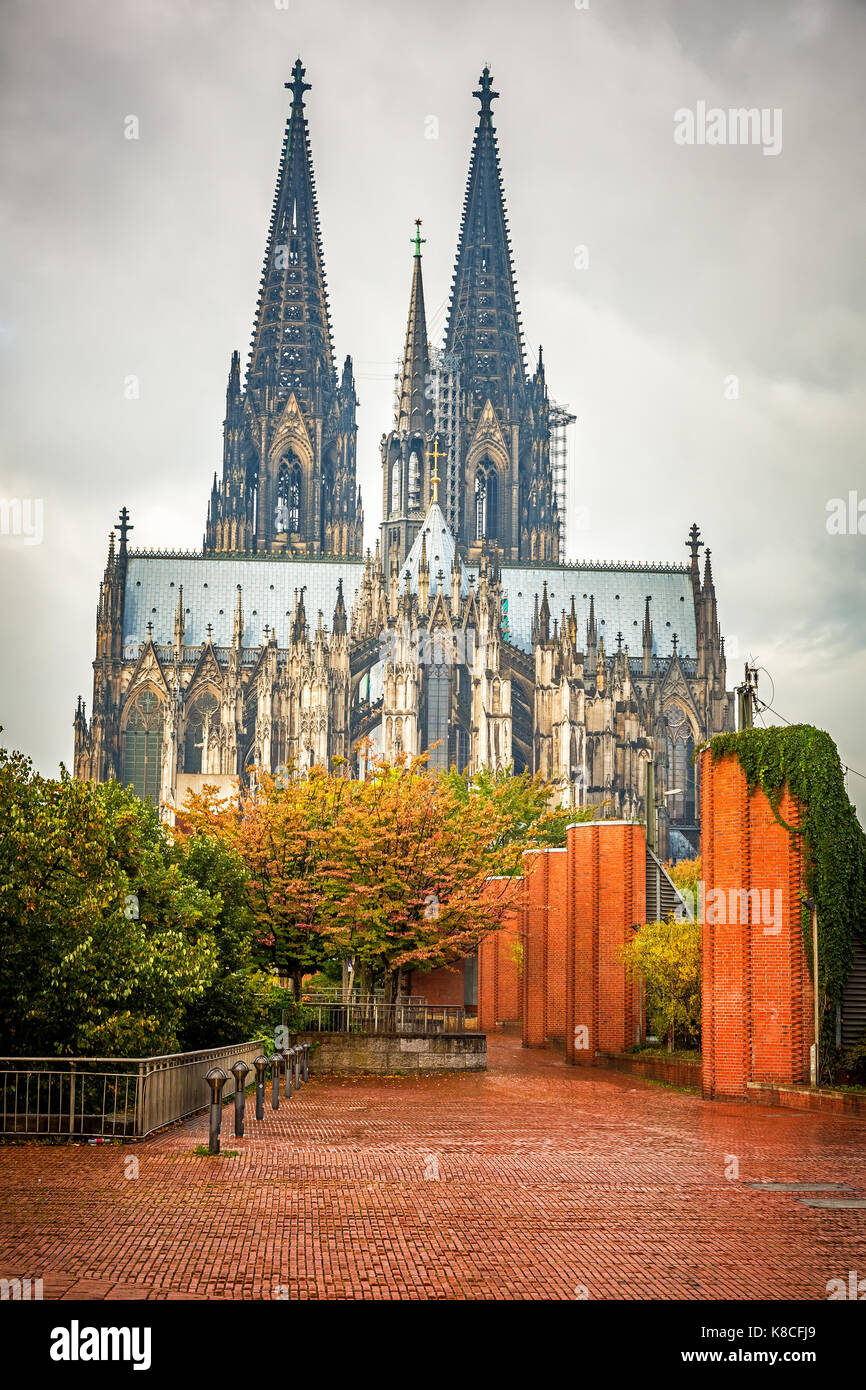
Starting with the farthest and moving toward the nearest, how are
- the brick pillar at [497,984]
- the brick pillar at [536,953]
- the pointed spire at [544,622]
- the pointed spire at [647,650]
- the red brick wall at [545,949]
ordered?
1. the pointed spire at [647,650]
2. the pointed spire at [544,622]
3. the brick pillar at [497,984]
4. the brick pillar at [536,953]
5. the red brick wall at [545,949]

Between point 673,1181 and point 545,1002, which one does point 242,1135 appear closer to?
point 673,1181

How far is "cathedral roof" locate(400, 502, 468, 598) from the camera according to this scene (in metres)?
90.2

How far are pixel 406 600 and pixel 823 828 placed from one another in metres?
62.2

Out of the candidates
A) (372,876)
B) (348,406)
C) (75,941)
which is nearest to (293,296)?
(348,406)

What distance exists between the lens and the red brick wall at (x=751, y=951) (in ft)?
70.5

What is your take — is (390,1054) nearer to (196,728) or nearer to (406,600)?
(406,600)

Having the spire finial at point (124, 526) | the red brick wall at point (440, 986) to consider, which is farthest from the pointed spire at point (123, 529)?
the red brick wall at point (440, 986)

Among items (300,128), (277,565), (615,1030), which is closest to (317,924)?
(615,1030)

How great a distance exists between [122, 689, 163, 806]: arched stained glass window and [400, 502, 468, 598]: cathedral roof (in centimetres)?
1740

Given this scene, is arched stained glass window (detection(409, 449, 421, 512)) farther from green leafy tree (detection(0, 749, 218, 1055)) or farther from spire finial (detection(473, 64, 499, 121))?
green leafy tree (detection(0, 749, 218, 1055))

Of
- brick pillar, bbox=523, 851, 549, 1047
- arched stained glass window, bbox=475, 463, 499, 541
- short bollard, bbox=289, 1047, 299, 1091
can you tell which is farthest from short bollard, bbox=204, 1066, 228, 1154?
arched stained glass window, bbox=475, 463, 499, 541

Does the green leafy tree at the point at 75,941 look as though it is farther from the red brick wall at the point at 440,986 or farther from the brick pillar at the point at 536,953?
the red brick wall at the point at 440,986

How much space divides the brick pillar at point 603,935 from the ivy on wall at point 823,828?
8.05 metres

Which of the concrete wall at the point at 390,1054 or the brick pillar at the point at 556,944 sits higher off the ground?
the brick pillar at the point at 556,944
